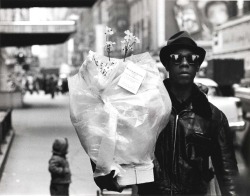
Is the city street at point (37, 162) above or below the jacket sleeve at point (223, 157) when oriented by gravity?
below

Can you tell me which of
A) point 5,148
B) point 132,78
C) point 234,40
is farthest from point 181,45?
point 234,40

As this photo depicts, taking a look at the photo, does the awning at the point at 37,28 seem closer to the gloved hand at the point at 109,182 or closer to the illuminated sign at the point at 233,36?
the gloved hand at the point at 109,182

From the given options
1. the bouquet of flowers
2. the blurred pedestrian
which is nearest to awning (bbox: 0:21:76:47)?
the blurred pedestrian

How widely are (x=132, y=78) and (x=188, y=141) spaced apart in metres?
0.57

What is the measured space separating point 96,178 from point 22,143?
15.5 meters

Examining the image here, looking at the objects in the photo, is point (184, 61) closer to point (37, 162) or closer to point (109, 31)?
point (109, 31)

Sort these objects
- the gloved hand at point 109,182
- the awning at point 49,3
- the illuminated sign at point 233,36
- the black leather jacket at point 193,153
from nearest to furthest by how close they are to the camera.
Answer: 1. the gloved hand at point 109,182
2. the black leather jacket at point 193,153
3. the awning at point 49,3
4. the illuminated sign at point 233,36

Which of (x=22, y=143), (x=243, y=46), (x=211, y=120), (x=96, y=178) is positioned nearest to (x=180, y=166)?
(x=211, y=120)

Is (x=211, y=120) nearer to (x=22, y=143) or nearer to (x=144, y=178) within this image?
(x=144, y=178)

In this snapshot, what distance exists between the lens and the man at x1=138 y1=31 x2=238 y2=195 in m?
3.94

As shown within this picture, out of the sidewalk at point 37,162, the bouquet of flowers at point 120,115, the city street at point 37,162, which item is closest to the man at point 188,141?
the bouquet of flowers at point 120,115

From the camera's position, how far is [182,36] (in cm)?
402

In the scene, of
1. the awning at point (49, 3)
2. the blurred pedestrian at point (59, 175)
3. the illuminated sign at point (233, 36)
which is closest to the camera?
the blurred pedestrian at point (59, 175)

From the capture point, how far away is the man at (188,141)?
12.9 ft
